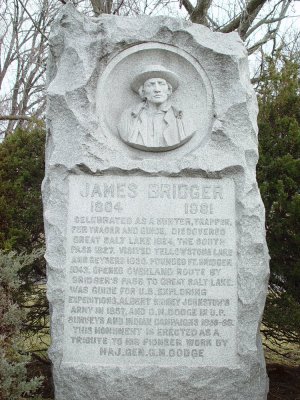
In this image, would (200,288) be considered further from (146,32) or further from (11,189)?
(11,189)

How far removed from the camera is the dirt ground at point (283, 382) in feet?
16.9

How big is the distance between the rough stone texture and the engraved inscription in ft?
0.22

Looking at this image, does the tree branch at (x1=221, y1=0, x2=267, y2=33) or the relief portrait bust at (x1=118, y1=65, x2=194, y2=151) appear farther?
the tree branch at (x1=221, y1=0, x2=267, y2=33)

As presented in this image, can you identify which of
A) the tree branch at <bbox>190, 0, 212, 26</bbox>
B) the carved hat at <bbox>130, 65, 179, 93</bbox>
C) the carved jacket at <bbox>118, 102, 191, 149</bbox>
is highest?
the tree branch at <bbox>190, 0, 212, 26</bbox>

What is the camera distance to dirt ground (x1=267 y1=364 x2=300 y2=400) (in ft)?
16.9

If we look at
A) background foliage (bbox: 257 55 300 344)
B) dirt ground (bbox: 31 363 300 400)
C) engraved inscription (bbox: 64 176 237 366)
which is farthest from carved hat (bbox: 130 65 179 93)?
dirt ground (bbox: 31 363 300 400)

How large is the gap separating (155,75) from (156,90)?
0.13 metres

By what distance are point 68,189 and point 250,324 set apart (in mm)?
1580

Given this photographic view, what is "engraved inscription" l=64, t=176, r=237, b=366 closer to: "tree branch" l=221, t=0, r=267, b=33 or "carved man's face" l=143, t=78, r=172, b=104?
"carved man's face" l=143, t=78, r=172, b=104

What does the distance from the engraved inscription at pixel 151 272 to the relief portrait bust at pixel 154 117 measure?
0.30 metres

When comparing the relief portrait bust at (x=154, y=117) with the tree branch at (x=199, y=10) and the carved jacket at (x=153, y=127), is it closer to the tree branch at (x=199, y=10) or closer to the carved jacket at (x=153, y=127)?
the carved jacket at (x=153, y=127)

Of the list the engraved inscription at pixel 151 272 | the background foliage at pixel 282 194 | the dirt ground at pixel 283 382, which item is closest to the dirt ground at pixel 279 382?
the dirt ground at pixel 283 382

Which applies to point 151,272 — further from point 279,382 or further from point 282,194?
point 279,382

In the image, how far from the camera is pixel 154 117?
4.09m
